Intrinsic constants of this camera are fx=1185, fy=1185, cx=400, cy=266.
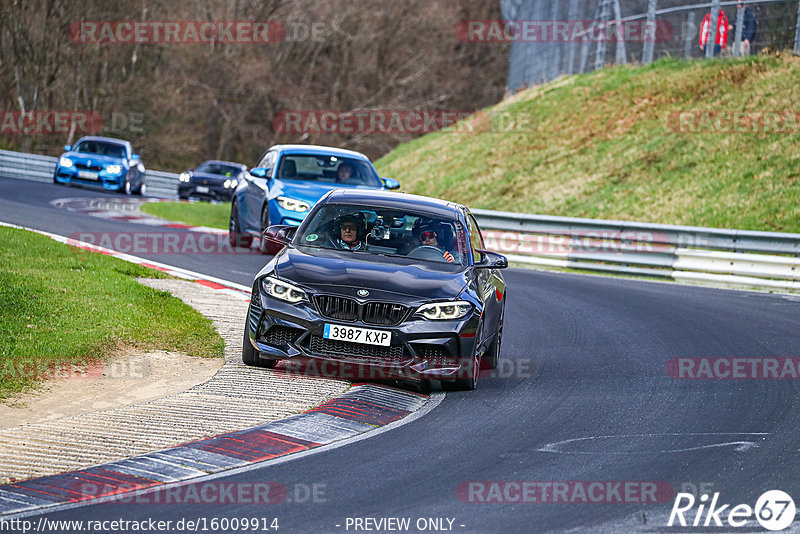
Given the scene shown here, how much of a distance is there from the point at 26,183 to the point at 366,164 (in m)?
14.3

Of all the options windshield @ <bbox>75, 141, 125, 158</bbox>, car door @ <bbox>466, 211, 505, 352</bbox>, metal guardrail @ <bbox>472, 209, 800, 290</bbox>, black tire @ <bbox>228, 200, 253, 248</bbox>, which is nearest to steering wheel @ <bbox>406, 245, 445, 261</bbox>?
car door @ <bbox>466, 211, 505, 352</bbox>

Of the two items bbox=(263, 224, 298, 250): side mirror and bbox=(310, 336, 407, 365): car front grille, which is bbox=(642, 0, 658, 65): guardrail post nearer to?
bbox=(263, 224, 298, 250): side mirror

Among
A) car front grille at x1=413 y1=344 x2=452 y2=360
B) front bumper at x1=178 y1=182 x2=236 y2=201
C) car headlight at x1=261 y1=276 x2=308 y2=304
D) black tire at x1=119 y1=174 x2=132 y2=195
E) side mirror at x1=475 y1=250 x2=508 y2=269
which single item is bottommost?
front bumper at x1=178 y1=182 x2=236 y2=201

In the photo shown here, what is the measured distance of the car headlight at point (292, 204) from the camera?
685 inches

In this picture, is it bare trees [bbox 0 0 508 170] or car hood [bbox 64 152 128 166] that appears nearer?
car hood [bbox 64 152 128 166]

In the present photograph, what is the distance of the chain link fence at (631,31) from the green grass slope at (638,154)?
537 mm

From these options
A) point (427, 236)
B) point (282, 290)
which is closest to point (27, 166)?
point (427, 236)

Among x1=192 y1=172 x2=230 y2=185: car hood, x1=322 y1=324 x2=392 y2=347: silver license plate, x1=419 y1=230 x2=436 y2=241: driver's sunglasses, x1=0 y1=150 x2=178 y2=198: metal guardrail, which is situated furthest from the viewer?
x1=0 y1=150 x2=178 y2=198: metal guardrail

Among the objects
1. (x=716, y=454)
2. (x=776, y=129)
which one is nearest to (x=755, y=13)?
(x=776, y=129)

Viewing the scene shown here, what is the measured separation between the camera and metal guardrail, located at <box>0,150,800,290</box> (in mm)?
20406

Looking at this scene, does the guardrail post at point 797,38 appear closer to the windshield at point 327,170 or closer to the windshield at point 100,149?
the windshield at point 327,170

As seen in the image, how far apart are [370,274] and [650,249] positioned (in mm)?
13367

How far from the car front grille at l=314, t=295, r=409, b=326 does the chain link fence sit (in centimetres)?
2243

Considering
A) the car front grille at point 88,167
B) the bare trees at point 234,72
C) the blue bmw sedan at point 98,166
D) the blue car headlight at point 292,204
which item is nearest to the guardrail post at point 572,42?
the blue bmw sedan at point 98,166
